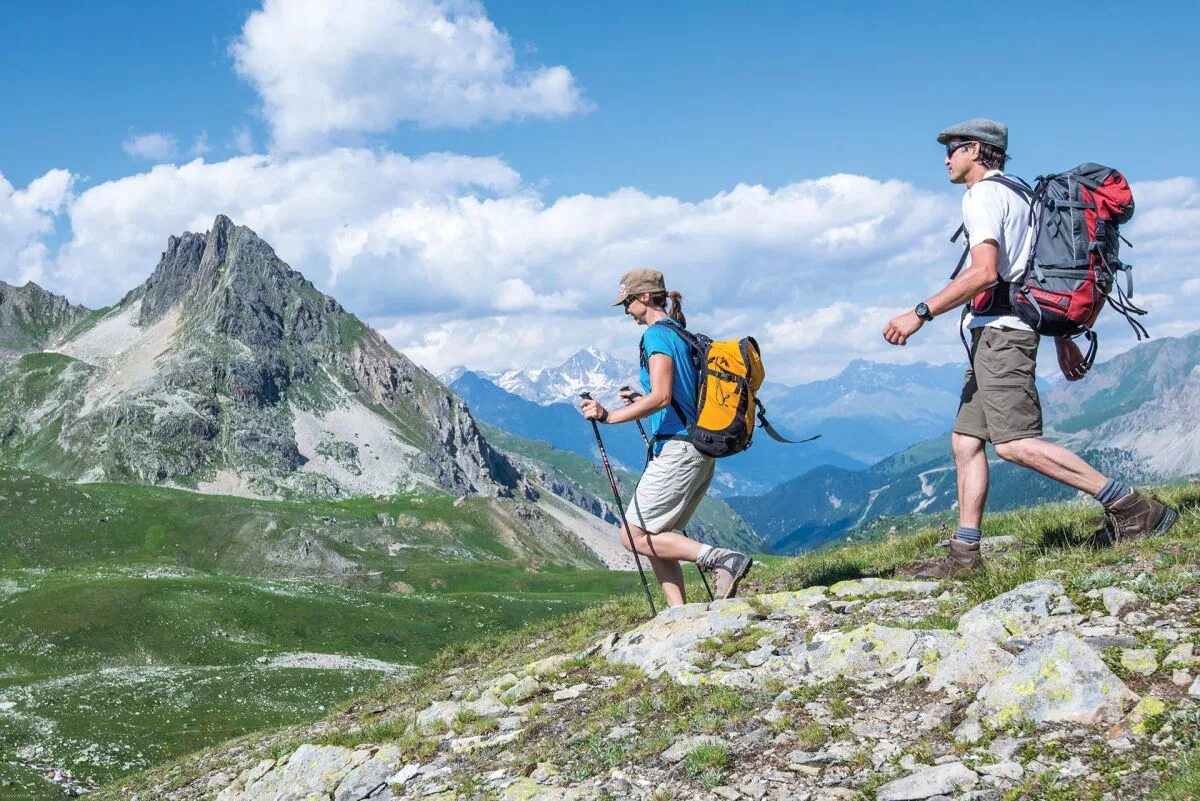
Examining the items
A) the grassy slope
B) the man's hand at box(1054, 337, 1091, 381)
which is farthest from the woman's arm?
the grassy slope

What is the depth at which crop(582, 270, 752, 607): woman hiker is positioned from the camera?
11.3 metres

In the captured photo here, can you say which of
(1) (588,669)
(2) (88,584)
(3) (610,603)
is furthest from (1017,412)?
(2) (88,584)

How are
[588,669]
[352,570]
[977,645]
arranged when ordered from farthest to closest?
[352,570] → [588,669] → [977,645]

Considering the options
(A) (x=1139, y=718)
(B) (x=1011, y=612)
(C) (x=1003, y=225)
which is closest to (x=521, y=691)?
(B) (x=1011, y=612)

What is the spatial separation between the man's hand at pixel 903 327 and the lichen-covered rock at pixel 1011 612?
291cm

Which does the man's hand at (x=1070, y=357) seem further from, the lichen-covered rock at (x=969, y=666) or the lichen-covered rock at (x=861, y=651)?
the lichen-covered rock at (x=969, y=666)

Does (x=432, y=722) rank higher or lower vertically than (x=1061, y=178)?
lower

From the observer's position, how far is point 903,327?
9734mm

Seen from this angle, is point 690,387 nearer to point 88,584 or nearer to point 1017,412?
point 1017,412

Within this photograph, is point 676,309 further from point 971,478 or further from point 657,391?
point 971,478

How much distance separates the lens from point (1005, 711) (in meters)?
7.20

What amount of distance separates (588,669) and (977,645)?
4981mm

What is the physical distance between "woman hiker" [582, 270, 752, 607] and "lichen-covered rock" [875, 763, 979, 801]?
5.05 metres

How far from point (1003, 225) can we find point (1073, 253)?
805 mm
